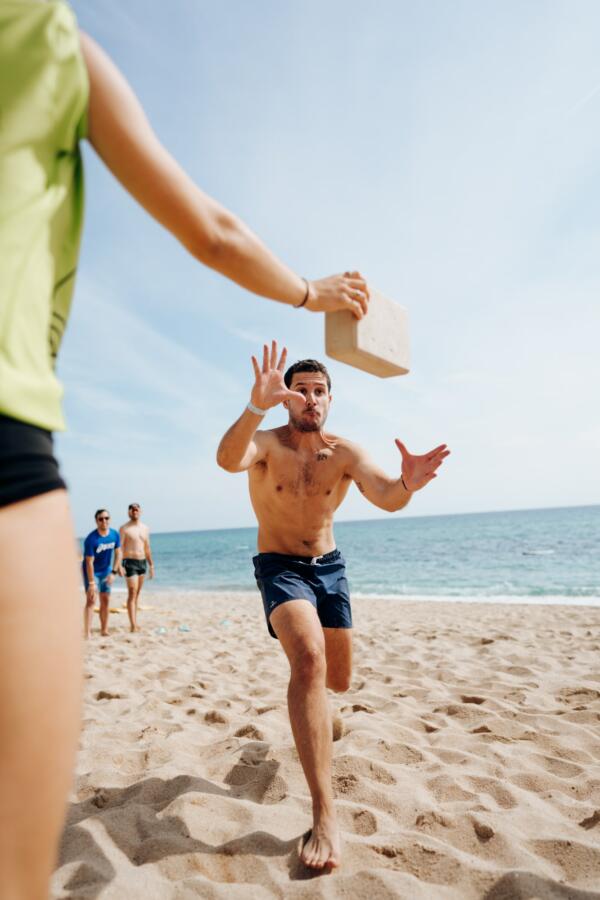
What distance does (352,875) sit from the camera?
7.70 ft

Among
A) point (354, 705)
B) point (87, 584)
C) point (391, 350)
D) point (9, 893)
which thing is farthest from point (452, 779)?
point (87, 584)

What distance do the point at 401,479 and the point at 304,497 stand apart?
71 centimetres

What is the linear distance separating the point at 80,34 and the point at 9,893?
4.58ft

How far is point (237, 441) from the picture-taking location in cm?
316

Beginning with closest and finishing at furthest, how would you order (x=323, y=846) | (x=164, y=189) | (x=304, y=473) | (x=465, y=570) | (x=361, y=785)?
(x=164, y=189) → (x=323, y=846) → (x=361, y=785) → (x=304, y=473) → (x=465, y=570)

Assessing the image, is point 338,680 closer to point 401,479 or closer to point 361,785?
point 361,785

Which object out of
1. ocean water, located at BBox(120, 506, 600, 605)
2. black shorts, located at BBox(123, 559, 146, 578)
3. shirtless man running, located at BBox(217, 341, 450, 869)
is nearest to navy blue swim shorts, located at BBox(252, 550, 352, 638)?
shirtless man running, located at BBox(217, 341, 450, 869)

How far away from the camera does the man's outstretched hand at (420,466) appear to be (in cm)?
331

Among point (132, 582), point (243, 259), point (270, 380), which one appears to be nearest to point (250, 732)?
point (270, 380)

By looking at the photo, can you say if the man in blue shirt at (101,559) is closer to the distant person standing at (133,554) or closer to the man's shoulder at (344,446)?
the distant person standing at (133,554)

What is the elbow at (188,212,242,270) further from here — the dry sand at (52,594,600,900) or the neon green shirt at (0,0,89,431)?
the dry sand at (52,594,600,900)

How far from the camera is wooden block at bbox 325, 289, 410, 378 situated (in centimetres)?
224

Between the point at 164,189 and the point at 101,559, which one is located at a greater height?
the point at 164,189

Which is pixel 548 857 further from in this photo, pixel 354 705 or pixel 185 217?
pixel 185 217
